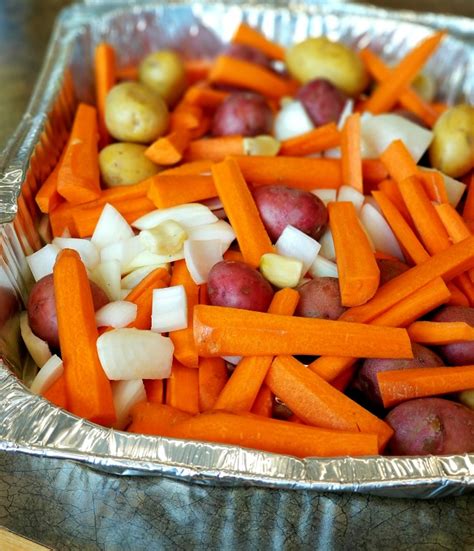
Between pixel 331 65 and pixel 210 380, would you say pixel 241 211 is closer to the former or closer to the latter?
pixel 210 380

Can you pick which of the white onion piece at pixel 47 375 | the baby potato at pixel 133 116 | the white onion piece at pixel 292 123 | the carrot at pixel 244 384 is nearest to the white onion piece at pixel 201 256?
the carrot at pixel 244 384

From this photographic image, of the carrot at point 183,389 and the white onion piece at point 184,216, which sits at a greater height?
the white onion piece at point 184,216

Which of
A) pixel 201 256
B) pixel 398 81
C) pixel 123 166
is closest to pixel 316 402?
pixel 201 256

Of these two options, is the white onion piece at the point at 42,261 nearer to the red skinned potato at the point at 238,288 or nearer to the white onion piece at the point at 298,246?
the red skinned potato at the point at 238,288

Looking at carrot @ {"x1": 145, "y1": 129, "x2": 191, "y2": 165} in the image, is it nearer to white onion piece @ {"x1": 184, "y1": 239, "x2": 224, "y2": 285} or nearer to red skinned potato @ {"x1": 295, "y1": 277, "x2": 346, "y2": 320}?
white onion piece @ {"x1": 184, "y1": 239, "x2": 224, "y2": 285}

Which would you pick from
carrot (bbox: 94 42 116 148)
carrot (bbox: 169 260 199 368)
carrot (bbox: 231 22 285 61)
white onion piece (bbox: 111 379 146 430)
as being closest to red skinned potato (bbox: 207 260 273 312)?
carrot (bbox: 169 260 199 368)

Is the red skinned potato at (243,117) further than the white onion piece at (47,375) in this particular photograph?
Yes

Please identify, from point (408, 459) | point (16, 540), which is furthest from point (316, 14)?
point (16, 540)
